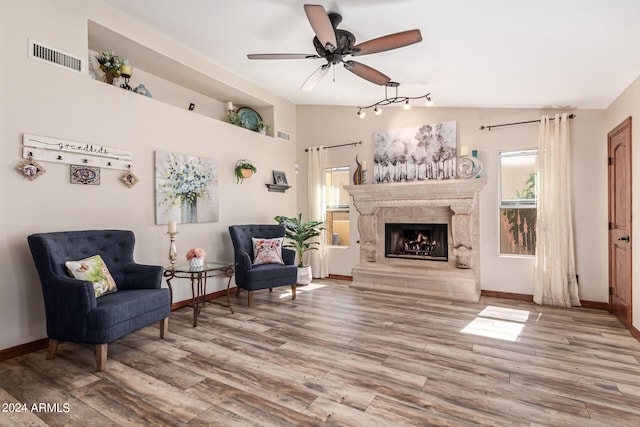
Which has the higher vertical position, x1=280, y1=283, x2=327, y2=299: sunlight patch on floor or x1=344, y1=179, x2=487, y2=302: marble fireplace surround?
x1=344, y1=179, x2=487, y2=302: marble fireplace surround

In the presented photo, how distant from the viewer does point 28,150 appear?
9.11ft

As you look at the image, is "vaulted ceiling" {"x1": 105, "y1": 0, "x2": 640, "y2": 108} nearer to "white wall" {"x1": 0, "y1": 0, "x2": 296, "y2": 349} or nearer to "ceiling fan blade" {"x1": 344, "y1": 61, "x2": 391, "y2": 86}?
"ceiling fan blade" {"x1": 344, "y1": 61, "x2": 391, "y2": 86}

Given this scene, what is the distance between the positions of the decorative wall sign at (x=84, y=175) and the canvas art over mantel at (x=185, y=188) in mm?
660

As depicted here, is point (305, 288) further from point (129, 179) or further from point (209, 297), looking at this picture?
point (129, 179)

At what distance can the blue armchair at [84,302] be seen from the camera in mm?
2449

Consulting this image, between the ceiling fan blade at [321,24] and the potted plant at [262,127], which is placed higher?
the potted plant at [262,127]

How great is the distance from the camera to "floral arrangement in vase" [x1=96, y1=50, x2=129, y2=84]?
134 inches

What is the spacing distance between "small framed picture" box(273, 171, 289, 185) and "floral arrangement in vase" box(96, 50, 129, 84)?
8.87ft

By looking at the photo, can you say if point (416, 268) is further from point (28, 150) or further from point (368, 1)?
point (28, 150)

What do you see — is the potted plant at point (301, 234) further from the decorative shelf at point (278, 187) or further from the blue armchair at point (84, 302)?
the blue armchair at point (84, 302)

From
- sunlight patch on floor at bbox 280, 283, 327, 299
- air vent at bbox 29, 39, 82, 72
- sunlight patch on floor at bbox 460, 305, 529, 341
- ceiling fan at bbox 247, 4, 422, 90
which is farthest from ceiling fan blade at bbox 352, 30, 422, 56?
sunlight patch on floor at bbox 280, 283, 327, 299

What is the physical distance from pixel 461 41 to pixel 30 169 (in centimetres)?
393

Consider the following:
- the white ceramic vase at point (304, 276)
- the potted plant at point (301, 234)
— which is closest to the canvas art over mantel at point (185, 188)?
the potted plant at point (301, 234)

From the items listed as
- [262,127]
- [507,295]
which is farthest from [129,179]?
[507,295]
